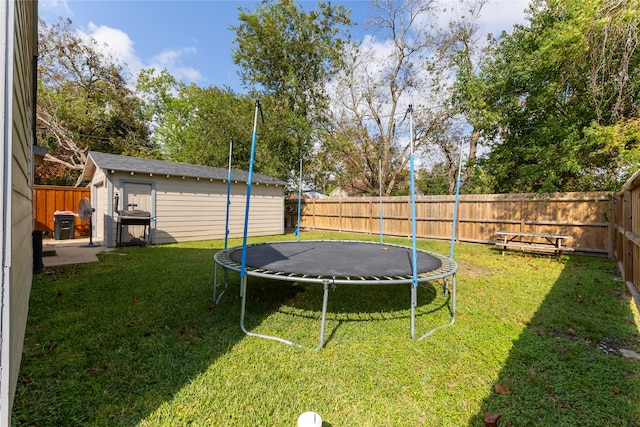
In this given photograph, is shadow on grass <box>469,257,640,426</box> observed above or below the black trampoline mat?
below

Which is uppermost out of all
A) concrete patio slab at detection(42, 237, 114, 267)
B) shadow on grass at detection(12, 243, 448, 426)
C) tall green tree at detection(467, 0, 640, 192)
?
tall green tree at detection(467, 0, 640, 192)

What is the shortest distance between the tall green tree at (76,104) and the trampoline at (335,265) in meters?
17.5

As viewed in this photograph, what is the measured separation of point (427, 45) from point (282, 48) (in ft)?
28.0

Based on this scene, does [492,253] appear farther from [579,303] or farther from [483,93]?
[483,93]

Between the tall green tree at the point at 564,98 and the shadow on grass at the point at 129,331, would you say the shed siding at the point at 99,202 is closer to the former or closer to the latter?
the shadow on grass at the point at 129,331

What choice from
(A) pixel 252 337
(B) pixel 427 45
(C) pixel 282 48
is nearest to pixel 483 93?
(B) pixel 427 45

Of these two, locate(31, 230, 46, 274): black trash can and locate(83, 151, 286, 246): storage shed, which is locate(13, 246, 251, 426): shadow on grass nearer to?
locate(31, 230, 46, 274): black trash can

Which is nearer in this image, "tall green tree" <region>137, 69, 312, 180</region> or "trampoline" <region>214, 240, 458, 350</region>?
"trampoline" <region>214, 240, 458, 350</region>

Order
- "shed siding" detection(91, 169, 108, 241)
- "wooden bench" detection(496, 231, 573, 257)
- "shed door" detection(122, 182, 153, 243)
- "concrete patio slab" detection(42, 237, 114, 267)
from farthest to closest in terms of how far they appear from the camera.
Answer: "shed siding" detection(91, 169, 108, 241) → "shed door" detection(122, 182, 153, 243) → "wooden bench" detection(496, 231, 573, 257) → "concrete patio slab" detection(42, 237, 114, 267)

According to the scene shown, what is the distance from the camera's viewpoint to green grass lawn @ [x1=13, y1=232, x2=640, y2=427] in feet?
5.71

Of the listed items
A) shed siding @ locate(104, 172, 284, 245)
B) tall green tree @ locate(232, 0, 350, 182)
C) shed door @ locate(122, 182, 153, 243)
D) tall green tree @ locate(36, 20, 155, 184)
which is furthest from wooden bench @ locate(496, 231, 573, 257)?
tall green tree @ locate(36, 20, 155, 184)

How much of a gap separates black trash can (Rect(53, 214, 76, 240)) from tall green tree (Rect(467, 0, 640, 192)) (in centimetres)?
1321

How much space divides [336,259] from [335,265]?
0.42 meters

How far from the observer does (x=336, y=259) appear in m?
3.85
